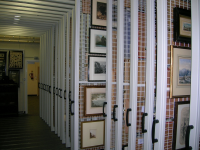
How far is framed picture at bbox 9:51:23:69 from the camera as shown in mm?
7637

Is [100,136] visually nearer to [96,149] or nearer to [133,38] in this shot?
[96,149]

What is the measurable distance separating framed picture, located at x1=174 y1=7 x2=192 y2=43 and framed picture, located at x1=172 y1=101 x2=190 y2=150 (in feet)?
2.29

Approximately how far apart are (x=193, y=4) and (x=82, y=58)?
2.10 m

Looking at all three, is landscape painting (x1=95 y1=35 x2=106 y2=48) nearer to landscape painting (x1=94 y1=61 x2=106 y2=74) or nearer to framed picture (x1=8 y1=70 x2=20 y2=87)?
landscape painting (x1=94 y1=61 x2=106 y2=74)

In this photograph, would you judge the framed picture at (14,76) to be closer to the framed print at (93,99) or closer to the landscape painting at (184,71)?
the framed print at (93,99)

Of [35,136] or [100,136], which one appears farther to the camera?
[35,136]

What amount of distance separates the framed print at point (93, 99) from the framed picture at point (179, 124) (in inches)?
64.4

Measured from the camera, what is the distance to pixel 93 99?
10.6 ft

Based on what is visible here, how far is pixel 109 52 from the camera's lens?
8.33 feet

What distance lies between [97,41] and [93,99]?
1.11 m

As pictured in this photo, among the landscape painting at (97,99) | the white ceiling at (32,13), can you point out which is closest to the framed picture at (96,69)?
the landscape painting at (97,99)

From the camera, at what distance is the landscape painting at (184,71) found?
5.69 feet

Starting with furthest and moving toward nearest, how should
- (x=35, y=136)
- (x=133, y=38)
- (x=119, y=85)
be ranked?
(x=35, y=136)
(x=119, y=85)
(x=133, y=38)

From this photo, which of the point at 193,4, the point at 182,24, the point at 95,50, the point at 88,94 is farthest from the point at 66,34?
the point at 193,4
